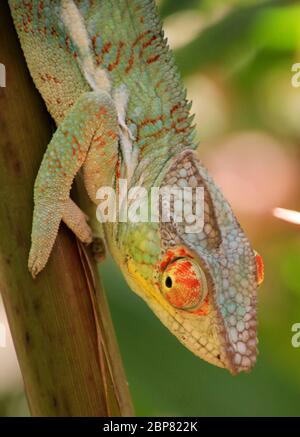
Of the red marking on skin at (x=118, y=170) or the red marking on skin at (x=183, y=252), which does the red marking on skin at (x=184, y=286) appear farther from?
the red marking on skin at (x=118, y=170)

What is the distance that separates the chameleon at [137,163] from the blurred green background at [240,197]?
0.24 m

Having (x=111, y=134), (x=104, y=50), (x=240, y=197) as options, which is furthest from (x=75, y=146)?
(x=240, y=197)

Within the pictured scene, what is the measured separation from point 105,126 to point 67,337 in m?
0.68

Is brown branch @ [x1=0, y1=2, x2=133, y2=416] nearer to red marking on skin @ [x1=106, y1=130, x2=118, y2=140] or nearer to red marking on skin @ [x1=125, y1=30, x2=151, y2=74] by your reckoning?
red marking on skin @ [x1=106, y1=130, x2=118, y2=140]

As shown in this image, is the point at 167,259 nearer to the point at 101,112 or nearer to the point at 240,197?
the point at 101,112

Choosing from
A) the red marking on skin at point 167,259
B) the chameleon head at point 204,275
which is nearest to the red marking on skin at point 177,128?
A: the chameleon head at point 204,275

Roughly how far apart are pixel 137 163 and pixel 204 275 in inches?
18.3

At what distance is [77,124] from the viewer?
6.08ft

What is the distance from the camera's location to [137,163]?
2.03 m

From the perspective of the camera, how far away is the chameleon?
1721mm

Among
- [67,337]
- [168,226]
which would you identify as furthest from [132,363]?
[67,337]

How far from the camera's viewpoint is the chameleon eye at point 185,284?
1.70m

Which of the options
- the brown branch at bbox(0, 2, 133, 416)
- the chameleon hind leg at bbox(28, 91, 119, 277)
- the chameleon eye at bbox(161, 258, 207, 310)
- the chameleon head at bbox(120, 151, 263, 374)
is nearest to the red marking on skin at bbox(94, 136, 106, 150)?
the chameleon hind leg at bbox(28, 91, 119, 277)

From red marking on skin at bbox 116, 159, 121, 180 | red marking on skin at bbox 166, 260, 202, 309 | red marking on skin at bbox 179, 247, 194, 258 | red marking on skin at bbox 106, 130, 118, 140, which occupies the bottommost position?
red marking on skin at bbox 166, 260, 202, 309
